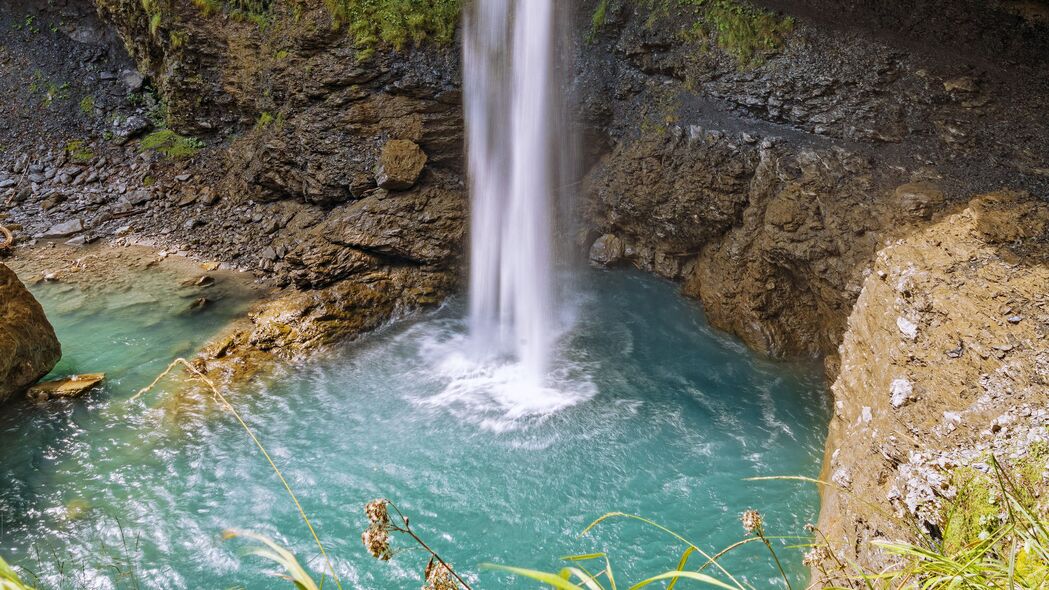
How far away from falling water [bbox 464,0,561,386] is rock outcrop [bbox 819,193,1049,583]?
15.6 ft

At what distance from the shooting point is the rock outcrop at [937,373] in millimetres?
3131

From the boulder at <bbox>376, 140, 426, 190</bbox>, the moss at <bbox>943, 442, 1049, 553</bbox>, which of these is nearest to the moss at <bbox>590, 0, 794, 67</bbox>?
the boulder at <bbox>376, 140, 426, 190</bbox>

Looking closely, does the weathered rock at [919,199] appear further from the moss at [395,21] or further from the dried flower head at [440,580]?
the moss at [395,21]

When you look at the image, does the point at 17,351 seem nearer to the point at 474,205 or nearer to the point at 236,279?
the point at 236,279

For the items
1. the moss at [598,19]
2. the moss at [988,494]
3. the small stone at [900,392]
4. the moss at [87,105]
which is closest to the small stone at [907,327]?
the small stone at [900,392]

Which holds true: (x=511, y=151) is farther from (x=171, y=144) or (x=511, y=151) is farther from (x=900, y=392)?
(x=171, y=144)

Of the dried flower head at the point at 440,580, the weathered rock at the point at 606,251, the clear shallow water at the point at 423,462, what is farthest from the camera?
the weathered rock at the point at 606,251

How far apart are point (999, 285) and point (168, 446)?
749cm

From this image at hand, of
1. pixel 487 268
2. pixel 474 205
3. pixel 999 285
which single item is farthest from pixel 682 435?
pixel 474 205

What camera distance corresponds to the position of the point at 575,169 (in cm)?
986

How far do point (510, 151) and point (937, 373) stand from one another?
6884mm

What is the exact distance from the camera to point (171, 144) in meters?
11.7

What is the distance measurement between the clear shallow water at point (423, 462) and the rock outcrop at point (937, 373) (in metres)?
0.95

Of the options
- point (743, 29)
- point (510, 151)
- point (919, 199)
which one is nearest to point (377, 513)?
point (919, 199)
